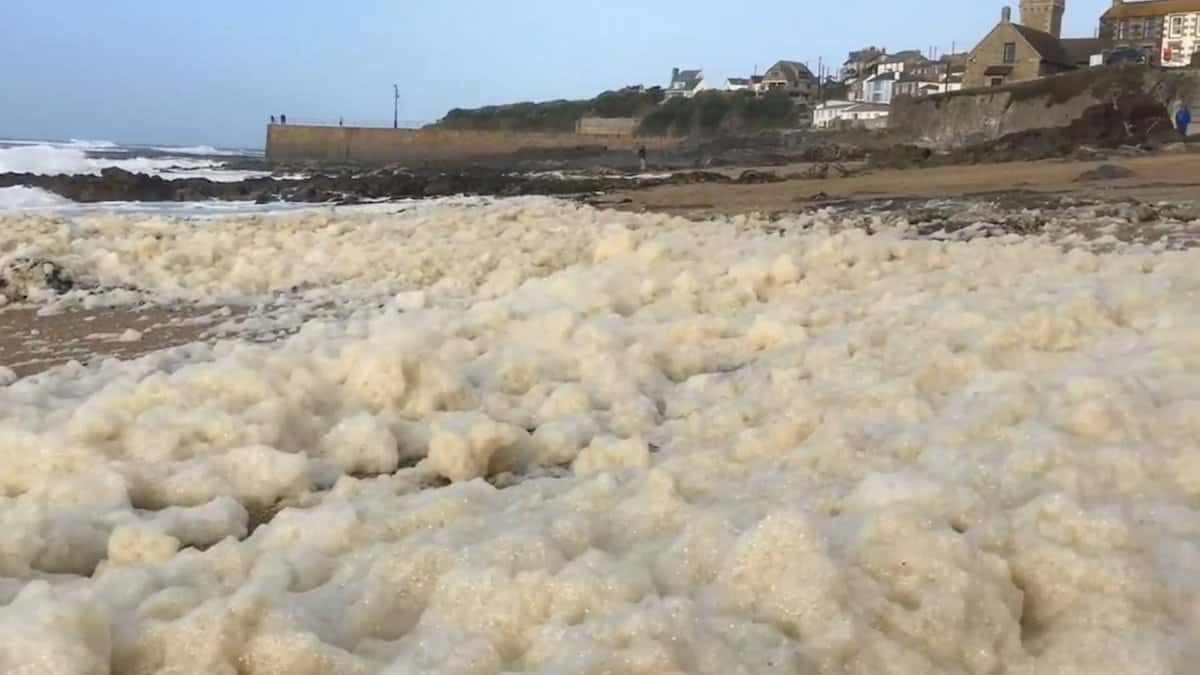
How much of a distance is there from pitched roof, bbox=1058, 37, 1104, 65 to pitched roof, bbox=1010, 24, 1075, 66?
2.54ft

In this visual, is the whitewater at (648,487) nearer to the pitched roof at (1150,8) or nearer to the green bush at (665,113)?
the pitched roof at (1150,8)

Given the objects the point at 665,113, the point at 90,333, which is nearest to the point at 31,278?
the point at 90,333

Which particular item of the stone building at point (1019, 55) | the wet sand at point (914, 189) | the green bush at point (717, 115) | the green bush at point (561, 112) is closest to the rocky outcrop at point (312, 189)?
the wet sand at point (914, 189)

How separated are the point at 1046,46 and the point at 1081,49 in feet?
16.2

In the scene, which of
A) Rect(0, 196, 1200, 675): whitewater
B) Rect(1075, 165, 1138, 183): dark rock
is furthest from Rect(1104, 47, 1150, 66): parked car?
Rect(0, 196, 1200, 675): whitewater

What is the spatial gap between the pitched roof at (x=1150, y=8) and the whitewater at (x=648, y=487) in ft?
205

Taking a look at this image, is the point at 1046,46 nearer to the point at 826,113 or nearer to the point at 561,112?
the point at 826,113

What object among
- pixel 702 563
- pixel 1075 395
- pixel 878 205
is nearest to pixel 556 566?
pixel 702 563

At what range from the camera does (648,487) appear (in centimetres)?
228

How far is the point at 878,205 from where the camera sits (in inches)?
389

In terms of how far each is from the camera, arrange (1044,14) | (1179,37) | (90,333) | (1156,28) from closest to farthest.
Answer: (90,333) < (1179,37) < (1156,28) < (1044,14)

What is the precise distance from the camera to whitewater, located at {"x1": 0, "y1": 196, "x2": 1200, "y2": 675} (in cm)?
162

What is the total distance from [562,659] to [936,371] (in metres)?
2.09

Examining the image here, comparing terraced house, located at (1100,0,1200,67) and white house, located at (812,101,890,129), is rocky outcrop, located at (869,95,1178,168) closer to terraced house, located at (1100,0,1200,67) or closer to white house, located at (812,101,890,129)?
terraced house, located at (1100,0,1200,67)
